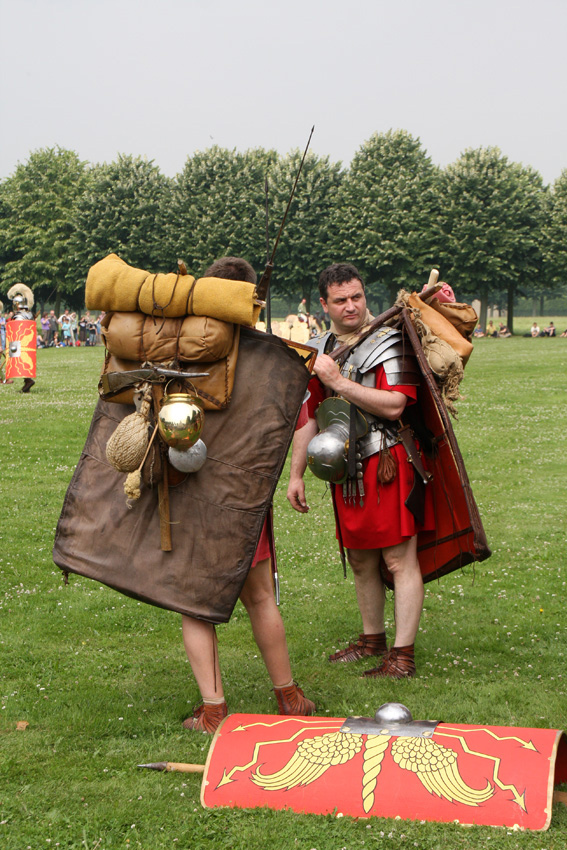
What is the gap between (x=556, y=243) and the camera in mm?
52188

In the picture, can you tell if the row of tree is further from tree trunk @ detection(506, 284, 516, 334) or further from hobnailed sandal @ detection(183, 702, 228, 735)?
hobnailed sandal @ detection(183, 702, 228, 735)

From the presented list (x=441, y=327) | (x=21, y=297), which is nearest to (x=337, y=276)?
(x=441, y=327)

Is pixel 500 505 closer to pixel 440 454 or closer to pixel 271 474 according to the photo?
pixel 440 454

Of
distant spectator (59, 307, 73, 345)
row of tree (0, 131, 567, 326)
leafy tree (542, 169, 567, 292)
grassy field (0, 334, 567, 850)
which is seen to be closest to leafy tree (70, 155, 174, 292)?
row of tree (0, 131, 567, 326)

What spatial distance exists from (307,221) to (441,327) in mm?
48620

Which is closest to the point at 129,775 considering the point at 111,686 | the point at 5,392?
the point at 111,686

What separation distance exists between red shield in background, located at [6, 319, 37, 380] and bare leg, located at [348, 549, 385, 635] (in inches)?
557

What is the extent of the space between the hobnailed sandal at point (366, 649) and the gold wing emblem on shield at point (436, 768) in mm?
1977

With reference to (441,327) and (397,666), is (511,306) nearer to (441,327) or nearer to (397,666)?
(441,327)

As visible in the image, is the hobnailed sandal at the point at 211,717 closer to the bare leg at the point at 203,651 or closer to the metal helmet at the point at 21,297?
the bare leg at the point at 203,651

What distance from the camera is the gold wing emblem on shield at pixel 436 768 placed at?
3391mm

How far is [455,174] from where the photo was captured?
5219 cm

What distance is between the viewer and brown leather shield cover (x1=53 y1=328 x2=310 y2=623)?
418 cm

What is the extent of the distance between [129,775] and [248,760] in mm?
623
